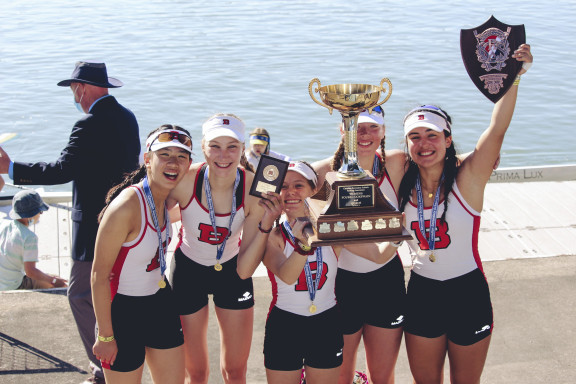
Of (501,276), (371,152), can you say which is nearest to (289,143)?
(501,276)

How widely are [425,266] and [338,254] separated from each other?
0.52 meters

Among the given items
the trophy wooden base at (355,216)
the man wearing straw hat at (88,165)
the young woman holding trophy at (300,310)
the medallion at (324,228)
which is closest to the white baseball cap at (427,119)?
the trophy wooden base at (355,216)

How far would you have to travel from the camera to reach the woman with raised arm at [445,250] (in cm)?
386

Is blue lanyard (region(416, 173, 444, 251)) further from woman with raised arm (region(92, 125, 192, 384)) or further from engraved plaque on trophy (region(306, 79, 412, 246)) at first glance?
woman with raised arm (region(92, 125, 192, 384))

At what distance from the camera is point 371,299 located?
4.07m

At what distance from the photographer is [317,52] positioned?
77.4 feet

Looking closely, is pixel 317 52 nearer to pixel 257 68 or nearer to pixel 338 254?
pixel 257 68

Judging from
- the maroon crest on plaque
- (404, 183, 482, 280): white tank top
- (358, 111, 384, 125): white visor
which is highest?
the maroon crest on plaque

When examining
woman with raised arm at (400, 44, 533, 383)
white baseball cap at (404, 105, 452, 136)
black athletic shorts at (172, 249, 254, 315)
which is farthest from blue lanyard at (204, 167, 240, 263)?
white baseball cap at (404, 105, 452, 136)

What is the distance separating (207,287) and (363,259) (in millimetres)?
984

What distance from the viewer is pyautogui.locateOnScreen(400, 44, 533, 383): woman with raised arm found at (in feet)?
12.6

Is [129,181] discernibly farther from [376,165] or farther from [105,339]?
[376,165]

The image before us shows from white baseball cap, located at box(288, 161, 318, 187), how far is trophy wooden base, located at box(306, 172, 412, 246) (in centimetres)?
31

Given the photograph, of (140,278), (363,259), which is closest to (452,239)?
(363,259)
